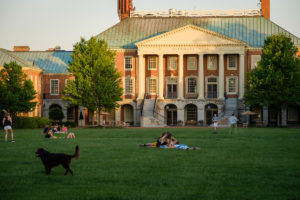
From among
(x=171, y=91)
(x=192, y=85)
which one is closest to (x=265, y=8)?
(x=192, y=85)

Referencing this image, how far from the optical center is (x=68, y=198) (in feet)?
32.3

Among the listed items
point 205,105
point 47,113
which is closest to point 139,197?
point 205,105

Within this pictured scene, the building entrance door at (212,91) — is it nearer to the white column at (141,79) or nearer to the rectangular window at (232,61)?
the rectangular window at (232,61)

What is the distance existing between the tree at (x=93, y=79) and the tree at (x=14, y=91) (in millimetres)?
5200

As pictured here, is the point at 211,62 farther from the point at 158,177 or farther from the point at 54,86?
the point at 158,177

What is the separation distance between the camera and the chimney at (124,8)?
75856 millimetres

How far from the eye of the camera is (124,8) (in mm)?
76688

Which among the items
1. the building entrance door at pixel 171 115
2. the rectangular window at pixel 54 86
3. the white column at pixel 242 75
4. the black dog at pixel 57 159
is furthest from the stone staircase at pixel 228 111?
the black dog at pixel 57 159

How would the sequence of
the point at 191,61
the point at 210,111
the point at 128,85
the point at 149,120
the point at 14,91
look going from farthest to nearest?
the point at 128,85 → the point at 191,61 → the point at 210,111 → the point at 149,120 → the point at 14,91

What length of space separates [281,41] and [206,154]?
1587 inches

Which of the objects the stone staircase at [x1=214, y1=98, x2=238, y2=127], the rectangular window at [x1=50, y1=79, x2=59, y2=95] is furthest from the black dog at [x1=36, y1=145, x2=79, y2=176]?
the rectangular window at [x1=50, y1=79, x2=59, y2=95]

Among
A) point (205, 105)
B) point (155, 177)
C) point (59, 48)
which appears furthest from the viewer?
point (59, 48)

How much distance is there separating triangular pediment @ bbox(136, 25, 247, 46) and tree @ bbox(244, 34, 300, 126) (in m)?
6.99

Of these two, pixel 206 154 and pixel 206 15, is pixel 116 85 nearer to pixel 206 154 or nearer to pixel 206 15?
pixel 206 15
